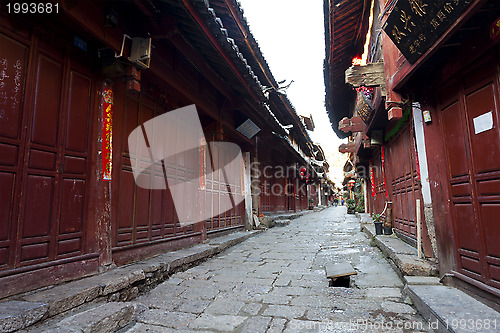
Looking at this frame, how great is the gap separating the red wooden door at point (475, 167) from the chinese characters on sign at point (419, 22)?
64 cm

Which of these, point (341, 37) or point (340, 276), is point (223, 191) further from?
point (341, 37)

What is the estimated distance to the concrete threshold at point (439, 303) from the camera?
2.43m

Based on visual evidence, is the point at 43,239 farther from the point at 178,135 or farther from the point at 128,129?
the point at 178,135

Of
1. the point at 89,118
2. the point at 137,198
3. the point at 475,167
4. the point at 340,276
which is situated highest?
the point at 89,118

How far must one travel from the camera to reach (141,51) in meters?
4.17

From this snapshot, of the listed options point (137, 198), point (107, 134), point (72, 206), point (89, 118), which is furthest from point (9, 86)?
point (137, 198)

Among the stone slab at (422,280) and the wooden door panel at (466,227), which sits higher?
the wooden door panel at (466,227)

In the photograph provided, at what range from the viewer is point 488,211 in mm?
3152

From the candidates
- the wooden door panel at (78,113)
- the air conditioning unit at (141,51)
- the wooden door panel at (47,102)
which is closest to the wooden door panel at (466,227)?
the air conditioning unit at (141,51)

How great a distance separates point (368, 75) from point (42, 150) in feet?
17.4

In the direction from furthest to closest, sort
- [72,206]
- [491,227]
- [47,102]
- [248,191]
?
[248,191] < [72,206] < [47,102] < [491,227]

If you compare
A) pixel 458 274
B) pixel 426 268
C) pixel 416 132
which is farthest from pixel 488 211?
pixel 416 132

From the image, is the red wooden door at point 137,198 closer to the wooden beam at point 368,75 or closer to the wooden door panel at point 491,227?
the wooden beam at point 368,75

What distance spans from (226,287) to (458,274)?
121 inches
